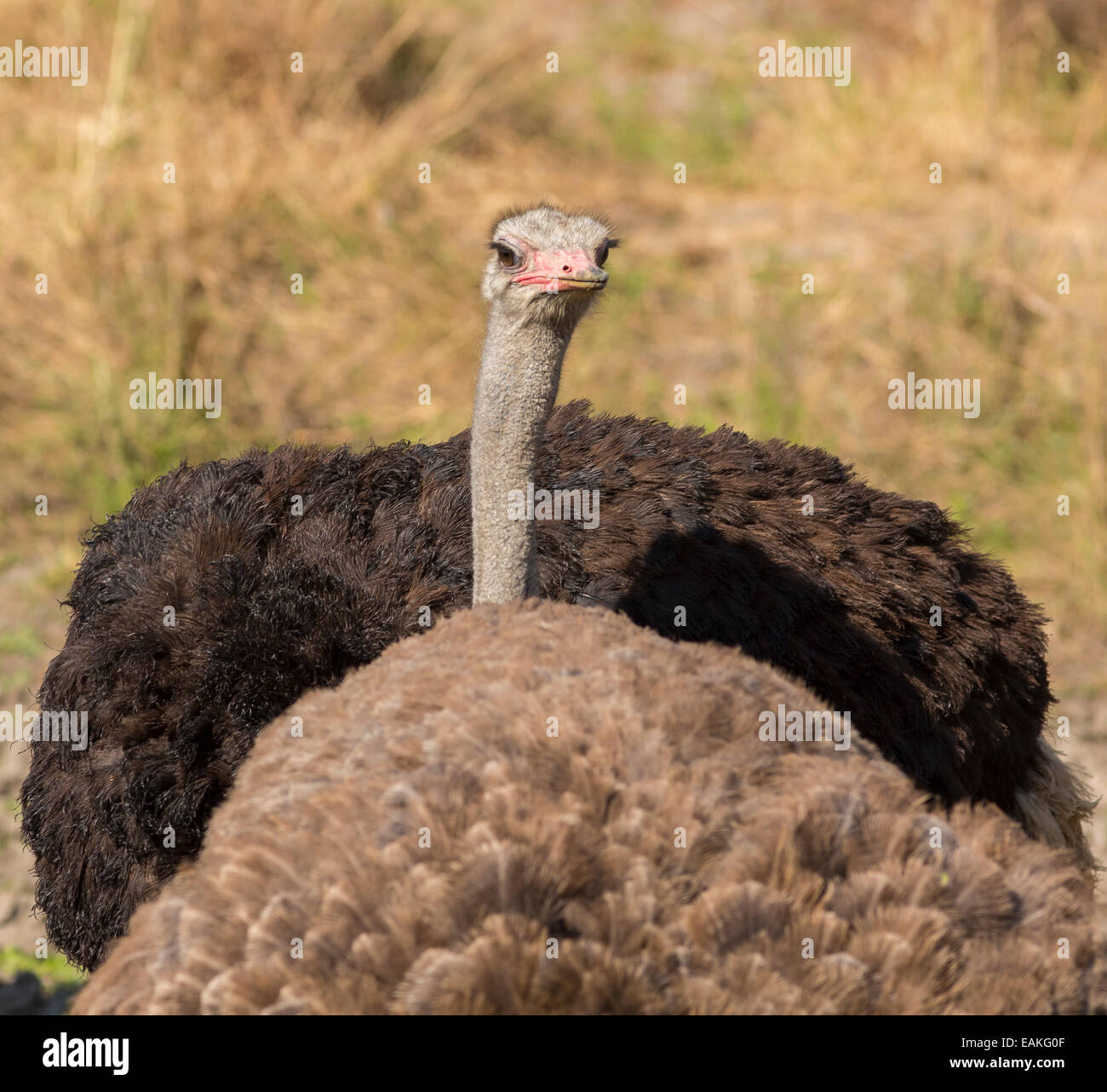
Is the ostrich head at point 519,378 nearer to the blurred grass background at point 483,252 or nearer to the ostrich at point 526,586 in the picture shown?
the ostrich at point 526,586

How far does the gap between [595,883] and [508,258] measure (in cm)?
171

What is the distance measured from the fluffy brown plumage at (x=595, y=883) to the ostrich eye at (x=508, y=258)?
4.37 ft

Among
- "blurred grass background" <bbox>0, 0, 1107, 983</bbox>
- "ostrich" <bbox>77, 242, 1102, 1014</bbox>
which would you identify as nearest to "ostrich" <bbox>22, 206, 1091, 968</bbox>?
"ostrich" <bbox>77, 242, 1102, 1014</bbox>

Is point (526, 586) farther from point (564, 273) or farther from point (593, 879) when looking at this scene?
point (593, 879)

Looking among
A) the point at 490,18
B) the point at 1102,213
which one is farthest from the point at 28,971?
the point at 490,18

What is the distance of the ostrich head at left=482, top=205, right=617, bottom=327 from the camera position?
9.59ft

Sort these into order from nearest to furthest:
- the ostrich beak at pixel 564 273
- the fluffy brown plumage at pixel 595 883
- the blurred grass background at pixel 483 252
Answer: the fluffy brown plumage at pixel 595 883
the ostrich beak at pixel 564 273
the blurred grass background at pixel 483 252

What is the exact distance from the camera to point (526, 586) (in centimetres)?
293

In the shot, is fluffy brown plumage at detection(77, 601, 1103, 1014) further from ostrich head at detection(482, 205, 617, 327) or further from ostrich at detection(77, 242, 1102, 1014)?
ostrich head at detection(482, 205, 617, 327)

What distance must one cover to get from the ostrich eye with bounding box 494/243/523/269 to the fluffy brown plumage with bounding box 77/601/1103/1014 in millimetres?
1332

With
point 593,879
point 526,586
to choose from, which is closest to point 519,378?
point 526,586

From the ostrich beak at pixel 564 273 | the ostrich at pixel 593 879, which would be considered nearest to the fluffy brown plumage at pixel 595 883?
the ostrich at pixel 593 879

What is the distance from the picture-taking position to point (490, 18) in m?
10.9

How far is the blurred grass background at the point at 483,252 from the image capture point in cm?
730
